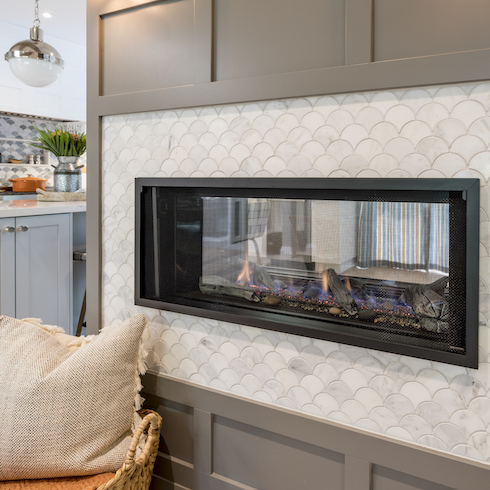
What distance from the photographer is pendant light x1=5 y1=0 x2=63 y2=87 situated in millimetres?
2867

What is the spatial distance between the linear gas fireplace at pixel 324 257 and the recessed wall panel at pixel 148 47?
373 millimetres

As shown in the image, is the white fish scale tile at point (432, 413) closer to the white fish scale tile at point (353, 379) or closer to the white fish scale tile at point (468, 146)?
the white fish scale tile at point (353, 379)

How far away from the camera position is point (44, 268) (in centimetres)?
260

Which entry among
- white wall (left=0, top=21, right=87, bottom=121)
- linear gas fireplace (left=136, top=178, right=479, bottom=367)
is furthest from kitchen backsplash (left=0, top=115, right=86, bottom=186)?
linear gas fireplace (left=136, top=178, right=479, bottom=367)

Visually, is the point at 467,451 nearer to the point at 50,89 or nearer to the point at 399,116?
the point at 399,116

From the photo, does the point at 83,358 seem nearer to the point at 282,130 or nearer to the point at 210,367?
the point at 210,367

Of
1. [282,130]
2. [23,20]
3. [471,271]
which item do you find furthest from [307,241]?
[23,20]

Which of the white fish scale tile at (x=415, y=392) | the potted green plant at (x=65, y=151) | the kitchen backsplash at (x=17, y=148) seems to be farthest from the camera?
the kitchen backsplash at (x=17, y=148)

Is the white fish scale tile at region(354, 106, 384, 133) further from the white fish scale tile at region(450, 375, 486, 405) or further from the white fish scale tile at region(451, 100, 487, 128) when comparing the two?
the white fish scale tile at region(450, 375, 486, 405)

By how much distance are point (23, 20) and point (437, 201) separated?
5175 millimetres

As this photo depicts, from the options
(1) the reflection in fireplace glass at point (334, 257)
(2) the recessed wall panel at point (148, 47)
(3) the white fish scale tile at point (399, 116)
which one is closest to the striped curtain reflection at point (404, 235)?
(1) the reflection in fireplace glass at point (334, 257)

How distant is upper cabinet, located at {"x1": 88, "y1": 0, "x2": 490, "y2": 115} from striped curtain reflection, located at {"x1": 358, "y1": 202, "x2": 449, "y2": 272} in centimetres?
32

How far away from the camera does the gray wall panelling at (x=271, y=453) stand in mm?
1194

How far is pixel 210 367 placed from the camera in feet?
5.08
